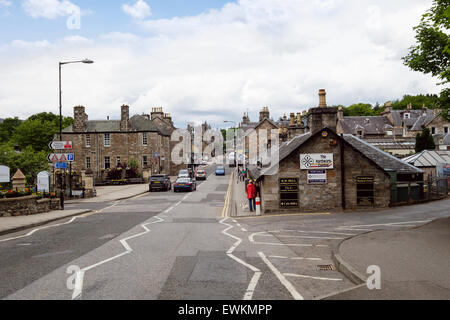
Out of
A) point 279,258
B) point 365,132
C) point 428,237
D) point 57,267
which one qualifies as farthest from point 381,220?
point 365,132

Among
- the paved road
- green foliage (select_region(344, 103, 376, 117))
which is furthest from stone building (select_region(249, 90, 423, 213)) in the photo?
green foliage (select_region(344, 103, 376, 117))

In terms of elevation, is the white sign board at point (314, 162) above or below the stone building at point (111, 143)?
below

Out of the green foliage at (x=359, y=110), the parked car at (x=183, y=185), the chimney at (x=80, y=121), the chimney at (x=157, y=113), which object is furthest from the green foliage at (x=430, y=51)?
the green foliage at (x=359, y=110)

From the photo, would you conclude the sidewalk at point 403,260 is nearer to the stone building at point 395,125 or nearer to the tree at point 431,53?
the tree at point 431,53

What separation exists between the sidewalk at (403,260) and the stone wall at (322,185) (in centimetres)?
740

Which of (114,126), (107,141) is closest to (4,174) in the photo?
(107,141)

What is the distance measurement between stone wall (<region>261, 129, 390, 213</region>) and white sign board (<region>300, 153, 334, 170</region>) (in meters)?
0.23

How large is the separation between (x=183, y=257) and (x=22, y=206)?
45.3 feet

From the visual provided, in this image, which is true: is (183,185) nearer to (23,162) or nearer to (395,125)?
(23,162)

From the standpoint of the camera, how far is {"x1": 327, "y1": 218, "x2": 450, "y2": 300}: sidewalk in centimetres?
666

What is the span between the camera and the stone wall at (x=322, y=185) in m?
21.0

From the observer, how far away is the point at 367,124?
241 feet
